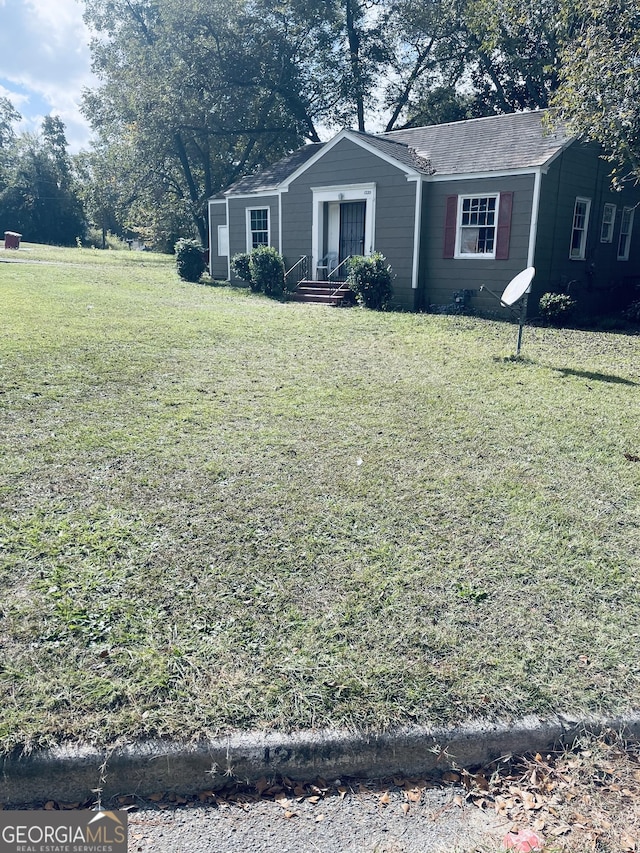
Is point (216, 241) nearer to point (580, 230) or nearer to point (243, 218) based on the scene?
point (243, 218)

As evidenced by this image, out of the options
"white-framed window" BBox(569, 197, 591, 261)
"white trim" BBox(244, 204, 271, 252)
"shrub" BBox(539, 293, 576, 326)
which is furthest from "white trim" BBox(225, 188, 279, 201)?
"shrub" BBox(539, 293, 576, 326)

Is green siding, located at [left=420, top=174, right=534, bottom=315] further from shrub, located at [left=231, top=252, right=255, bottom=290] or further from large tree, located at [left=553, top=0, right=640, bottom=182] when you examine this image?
shrub, located at [left=231, top=252, right=255, bottom=290]

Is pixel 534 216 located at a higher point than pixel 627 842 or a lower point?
higher

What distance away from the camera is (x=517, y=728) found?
267 cm

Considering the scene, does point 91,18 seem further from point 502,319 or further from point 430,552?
point 430,552

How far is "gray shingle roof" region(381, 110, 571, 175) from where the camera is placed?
13.7 metres

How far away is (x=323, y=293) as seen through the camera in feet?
52.7

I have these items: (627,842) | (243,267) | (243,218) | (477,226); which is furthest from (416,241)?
(627,842)

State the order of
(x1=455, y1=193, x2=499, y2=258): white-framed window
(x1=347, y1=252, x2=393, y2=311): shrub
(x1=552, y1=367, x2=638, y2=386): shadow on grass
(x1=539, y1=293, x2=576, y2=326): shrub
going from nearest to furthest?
(x1=552, y1=367, x2=638, y2=386): shadow on grass, (x1=539, y1=293, x2=576, y2=326): shrub, (x1=455, y1=193, x2=499, y2=258): white-framed window, (x1=347, y1=252, x2=393, y2=311): shrub

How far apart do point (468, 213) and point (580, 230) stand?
9.67 ft

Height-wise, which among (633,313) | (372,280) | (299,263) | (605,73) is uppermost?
(605,73)

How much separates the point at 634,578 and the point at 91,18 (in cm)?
3736

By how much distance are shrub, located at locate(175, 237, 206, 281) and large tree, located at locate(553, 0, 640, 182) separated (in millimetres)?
11432

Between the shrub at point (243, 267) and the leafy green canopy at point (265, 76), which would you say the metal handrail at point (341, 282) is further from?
the leafy green canopy at point (265, 76)
